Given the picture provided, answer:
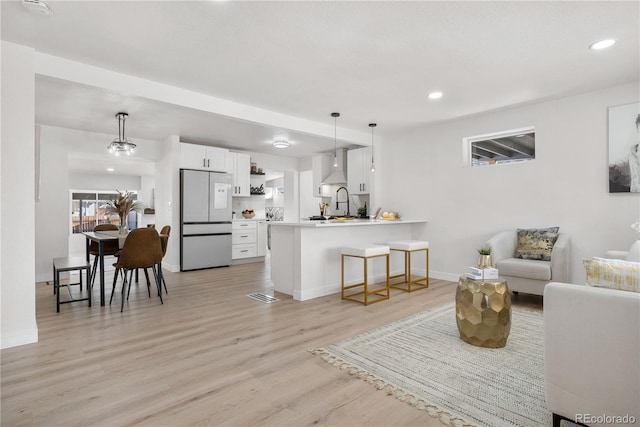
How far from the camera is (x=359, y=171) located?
642 centimetres

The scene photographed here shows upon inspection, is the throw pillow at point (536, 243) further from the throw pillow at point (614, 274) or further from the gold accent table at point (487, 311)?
the throw pillow at point (614, 274)

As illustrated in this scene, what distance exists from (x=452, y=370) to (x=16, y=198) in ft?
11.7

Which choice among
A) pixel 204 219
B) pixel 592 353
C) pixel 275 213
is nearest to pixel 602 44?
pixel 592 353

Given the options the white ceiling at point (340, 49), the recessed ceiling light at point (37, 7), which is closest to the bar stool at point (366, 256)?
the white ceiling at point (340, 49)

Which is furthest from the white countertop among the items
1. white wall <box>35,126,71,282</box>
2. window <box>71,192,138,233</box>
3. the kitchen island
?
window <box>71,192,138,233</box>

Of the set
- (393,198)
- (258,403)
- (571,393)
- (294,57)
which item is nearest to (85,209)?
(393,198)

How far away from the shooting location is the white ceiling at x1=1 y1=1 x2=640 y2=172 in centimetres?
235

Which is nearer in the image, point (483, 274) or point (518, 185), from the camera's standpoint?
point (483, 274)

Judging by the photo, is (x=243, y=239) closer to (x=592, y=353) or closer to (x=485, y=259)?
(x=485, y=259)

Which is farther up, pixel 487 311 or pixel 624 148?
pixel 624 148

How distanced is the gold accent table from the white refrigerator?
4.93 metres

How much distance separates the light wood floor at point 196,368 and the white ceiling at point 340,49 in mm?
2374

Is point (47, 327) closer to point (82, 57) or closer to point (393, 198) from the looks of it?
point (82, 57)

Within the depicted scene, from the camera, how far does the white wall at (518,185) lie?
151 inches
